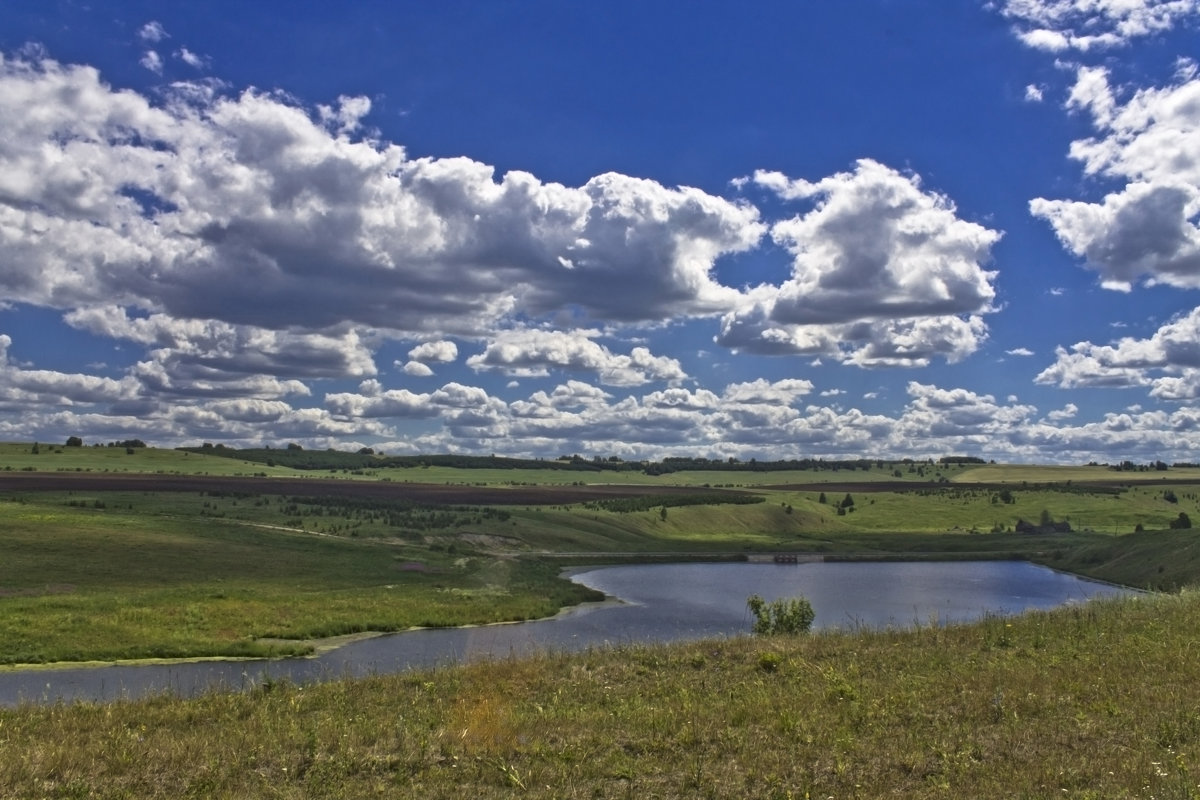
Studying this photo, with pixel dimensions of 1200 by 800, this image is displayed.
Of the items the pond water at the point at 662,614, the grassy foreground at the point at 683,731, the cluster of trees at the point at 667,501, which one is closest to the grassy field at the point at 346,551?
the cluster of trees at the point at 667,501

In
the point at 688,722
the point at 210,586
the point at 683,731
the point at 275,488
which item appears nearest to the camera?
the point at 683,731

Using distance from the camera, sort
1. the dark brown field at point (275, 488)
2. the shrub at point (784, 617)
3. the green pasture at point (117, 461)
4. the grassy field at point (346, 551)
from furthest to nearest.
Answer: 1. the green pasture at point (117, 461)
2. the dark brown field at point (275, 488)
3. the grassy field at point (346, 551)
4. the shrub at point (784, 617)

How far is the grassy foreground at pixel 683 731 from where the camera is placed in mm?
11906

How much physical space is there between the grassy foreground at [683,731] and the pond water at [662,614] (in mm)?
3713

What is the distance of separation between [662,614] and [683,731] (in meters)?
51.8

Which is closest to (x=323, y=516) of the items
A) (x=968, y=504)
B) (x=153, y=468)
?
(x=153, y=468)

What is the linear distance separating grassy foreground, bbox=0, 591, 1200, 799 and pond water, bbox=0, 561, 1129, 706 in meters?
3.71

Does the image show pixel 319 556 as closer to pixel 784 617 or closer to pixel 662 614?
pixel 662 614

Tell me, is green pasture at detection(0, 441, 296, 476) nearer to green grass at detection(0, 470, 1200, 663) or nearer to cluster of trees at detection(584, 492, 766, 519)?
green grass at detection(0, 470, 1200, 663)

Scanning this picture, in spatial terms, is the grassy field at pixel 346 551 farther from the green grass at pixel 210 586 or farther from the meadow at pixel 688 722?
the meadow at pixel 688 722

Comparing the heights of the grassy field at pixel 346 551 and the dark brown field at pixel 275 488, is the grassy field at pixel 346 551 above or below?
below

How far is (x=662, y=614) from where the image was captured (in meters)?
64.8

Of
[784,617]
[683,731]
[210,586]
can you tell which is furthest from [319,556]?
[683,731]

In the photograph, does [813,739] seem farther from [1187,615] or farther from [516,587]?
[516,587]
